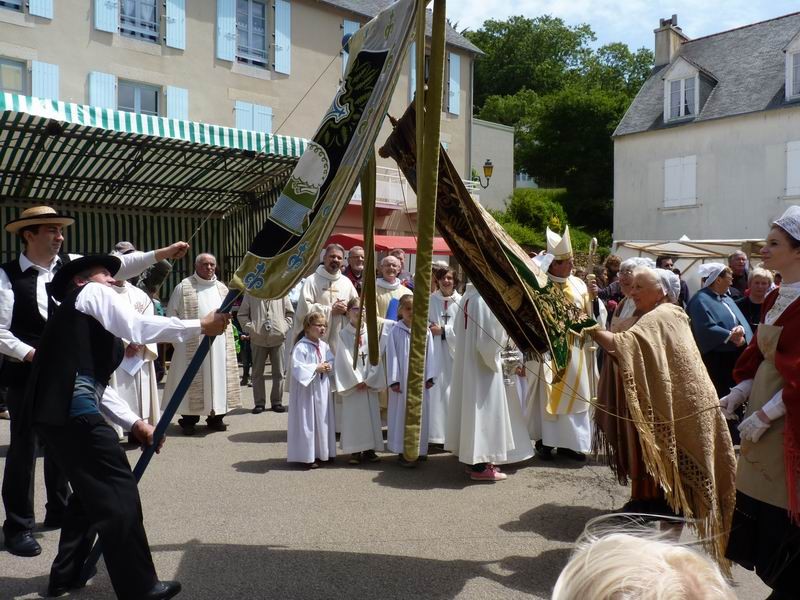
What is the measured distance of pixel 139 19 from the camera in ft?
55.5

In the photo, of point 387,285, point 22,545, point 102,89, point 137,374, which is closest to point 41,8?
point 102,89

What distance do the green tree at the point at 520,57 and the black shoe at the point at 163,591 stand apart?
5362 cm

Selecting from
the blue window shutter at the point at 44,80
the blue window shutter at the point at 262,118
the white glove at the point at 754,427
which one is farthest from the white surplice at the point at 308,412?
the blue window shutter at the point at 262,118

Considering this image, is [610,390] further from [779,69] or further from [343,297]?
[779,69]

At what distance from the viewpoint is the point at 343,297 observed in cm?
866

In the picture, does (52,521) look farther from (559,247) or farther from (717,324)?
(717,324)

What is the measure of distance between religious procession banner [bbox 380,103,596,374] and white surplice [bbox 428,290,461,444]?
123 inches

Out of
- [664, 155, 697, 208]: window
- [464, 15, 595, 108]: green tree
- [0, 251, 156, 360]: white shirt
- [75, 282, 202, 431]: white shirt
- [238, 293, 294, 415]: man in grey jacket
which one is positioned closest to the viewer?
[75, 282, 202, 431]: white shirt

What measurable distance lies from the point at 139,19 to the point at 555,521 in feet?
51.1

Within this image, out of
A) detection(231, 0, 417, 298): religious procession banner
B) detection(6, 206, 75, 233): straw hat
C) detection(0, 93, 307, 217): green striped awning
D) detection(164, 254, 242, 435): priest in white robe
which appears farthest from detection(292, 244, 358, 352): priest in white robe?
detection(231, 0, 417, 298): religious procession banner

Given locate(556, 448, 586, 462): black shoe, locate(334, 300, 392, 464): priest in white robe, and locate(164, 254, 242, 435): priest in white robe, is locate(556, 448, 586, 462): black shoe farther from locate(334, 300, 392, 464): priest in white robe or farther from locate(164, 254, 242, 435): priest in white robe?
locate(164, 254, 242, 435): priest in white robe

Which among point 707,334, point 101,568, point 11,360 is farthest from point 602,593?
point 707,334

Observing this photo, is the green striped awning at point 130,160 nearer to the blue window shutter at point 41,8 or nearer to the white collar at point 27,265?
the blue window shutter at point 41,8

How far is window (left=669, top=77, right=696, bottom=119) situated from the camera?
2716 centimetres
